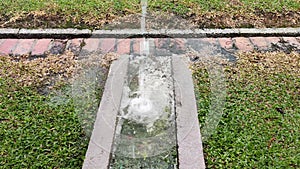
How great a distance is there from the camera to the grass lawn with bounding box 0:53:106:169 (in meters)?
2.40

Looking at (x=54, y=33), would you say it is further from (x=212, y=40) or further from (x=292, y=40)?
(x=292, y=40)

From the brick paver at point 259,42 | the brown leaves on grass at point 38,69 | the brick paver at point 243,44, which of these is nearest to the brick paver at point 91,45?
the brown leaves on grass at point 38,69

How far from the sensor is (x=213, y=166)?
7.63 feet

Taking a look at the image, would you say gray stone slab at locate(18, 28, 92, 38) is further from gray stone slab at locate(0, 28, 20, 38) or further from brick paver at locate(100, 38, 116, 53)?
brick paver at locate(100, 38, 116, 53)

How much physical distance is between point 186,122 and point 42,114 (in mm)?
994

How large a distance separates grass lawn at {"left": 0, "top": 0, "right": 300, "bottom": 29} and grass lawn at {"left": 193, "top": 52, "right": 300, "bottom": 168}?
1.91 feet

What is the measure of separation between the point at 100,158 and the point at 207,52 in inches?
61.0

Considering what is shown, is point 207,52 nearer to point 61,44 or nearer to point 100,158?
point 61,44

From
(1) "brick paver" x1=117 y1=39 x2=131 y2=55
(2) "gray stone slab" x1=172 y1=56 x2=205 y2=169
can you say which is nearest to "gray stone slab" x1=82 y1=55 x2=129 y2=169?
(1) "brick paver" x1=117 y1=39 x2=131 y2=55

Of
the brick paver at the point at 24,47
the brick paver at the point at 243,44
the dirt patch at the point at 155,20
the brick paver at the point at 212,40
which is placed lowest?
the brick paver at the point at 24,47

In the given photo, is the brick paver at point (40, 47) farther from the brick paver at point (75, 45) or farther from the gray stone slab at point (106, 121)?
the gray stone slab at point (106, 121)

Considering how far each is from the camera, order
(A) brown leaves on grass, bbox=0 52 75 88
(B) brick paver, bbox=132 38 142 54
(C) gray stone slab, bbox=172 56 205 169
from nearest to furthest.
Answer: (C) gray stone slab, bbox=172 56 205 169
(A) brown leaves on grass, bbox=0 52 75 88
(B) brick paver, bbox=132 38 142 54

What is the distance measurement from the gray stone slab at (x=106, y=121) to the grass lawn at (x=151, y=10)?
2.76ft

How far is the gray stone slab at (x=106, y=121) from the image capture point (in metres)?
2.34
